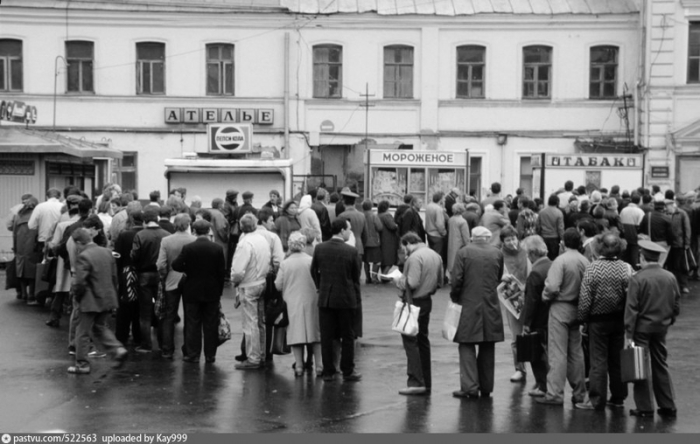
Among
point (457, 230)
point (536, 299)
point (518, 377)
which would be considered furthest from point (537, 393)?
point (457, 230)

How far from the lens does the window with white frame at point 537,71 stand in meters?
36.7

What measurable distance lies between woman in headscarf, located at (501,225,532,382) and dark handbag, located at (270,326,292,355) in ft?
8.86

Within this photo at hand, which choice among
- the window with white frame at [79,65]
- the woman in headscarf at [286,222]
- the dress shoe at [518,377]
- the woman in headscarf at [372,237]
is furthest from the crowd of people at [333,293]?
the window with white frame at [79,65]

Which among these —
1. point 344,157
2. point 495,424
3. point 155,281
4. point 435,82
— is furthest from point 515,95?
point 495,424

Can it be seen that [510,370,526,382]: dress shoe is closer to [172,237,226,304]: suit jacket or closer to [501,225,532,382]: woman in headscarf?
[501,225,532,382]: woman in headscarf

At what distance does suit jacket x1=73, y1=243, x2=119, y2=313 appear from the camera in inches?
516

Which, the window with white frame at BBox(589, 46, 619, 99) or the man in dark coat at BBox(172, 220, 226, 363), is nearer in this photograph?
the man in dark coat at BBox(172, 220, 226, 363)

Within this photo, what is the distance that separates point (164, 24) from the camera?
3616 cm

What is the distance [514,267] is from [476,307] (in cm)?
215

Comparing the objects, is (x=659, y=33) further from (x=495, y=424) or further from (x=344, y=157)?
(x=495, y=424)

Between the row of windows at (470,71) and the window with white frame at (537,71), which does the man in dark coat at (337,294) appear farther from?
the window with white frame at (537,71)

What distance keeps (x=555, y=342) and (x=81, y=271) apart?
5.36 metres

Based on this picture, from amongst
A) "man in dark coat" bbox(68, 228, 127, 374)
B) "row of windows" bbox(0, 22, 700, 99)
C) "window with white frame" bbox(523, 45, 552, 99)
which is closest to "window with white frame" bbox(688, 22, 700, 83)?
"row of windows" bbox(0, 22, 700, 99)

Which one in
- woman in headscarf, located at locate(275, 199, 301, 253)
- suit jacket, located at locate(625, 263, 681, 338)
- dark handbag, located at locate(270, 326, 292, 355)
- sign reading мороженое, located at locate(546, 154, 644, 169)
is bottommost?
dark handbag, located at locate(270, 326, 292, 355)
